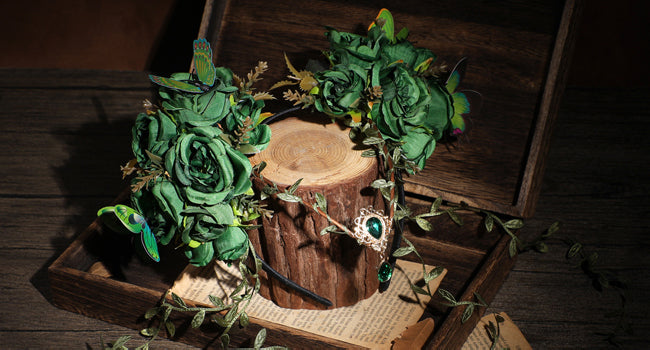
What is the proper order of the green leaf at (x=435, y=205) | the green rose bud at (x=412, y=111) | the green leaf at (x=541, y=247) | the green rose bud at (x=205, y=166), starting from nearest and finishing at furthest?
the green rose bud at (x=205, y=166) < the green rose bud at (x=412, y=111) < the green leaf at (x=435, y=205) < the green leaf at (x=541, y=247)

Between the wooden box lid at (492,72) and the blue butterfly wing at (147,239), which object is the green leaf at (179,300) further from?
the wooden box lid at (492,72)

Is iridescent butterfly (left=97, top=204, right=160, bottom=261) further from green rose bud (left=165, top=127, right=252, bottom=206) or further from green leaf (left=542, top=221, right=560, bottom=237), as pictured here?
green leaf (left=542, top=221, right=560, bottom=237)

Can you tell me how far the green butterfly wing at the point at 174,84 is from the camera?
66 cm

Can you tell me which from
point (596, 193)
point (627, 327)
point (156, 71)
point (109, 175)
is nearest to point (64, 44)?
point (156, 71)

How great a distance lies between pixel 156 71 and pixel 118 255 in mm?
661

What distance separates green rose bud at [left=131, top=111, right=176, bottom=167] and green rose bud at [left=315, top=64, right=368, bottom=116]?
0.18 m

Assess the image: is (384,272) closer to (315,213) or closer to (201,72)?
(315,213)

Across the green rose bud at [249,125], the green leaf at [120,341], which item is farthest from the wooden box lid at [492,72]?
the green leaf at [120,341]

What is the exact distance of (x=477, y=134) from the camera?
38.9 inches

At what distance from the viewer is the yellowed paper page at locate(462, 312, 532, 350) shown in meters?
0.85

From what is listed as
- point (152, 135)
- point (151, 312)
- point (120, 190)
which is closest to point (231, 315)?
point (151, 312)

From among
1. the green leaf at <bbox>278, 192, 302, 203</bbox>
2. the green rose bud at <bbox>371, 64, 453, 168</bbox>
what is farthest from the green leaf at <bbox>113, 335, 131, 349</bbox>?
the green rose bud at <bbox>371, 64, 453, 168</bbox>

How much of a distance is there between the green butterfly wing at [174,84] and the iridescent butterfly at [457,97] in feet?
1.12

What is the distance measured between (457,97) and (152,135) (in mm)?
406
